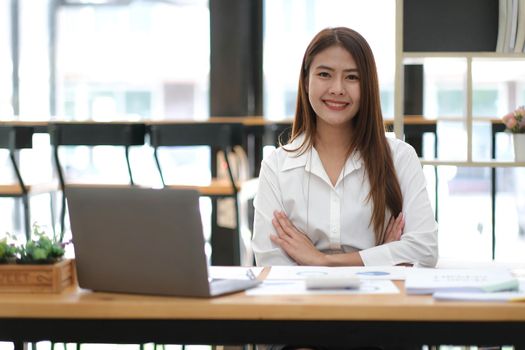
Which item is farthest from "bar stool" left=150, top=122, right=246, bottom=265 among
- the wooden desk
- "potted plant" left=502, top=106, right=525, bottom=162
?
the wooden desk

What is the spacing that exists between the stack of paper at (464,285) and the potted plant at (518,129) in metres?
1.71

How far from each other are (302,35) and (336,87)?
12.7 feet

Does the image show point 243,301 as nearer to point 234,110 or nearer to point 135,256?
point 135,256

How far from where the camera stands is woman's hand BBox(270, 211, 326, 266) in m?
2.26

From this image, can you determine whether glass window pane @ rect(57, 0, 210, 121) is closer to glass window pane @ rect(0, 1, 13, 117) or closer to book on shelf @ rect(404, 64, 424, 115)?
glass window pane @ rect(0, 1, 13, 117)

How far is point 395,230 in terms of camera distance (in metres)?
2.38

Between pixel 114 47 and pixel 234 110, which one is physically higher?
pixel 114 47

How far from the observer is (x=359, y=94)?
94.6 inches

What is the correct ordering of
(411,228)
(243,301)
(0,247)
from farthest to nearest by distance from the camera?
(411,228), (0,247), (243,301)

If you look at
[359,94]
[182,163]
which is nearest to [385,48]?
[182,163]

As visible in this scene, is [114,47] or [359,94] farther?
[114,47]

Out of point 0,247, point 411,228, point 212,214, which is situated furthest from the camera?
point 212,214

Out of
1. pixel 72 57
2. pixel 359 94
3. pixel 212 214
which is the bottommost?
pixel 212 214

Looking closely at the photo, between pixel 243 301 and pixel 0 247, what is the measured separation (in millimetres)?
515
